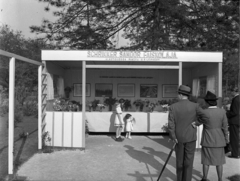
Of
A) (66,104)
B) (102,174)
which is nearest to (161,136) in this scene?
(66,104)

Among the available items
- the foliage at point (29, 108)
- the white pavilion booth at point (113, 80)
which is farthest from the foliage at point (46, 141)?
the foliage at point (29, 108)

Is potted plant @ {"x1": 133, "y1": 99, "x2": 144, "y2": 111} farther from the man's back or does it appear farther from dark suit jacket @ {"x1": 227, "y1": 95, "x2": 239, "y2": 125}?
the man's back

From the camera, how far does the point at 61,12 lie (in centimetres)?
1488

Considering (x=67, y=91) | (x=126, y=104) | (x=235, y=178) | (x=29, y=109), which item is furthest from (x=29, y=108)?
(x=235, y=178)

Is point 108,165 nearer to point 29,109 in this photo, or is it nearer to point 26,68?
point 26,68

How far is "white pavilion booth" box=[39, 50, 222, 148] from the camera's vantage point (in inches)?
293

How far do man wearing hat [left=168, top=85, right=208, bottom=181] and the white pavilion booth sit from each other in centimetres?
333

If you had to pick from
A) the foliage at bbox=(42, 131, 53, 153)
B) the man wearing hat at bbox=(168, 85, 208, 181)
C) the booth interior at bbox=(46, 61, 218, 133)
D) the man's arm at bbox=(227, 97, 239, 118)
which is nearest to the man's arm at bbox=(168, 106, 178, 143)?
the man wearing hat at bbox=(168, 85, 208, 181)

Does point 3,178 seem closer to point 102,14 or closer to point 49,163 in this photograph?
point 49,163

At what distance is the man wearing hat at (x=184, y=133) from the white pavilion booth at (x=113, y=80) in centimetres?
333

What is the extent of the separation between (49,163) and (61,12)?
35.0 ft

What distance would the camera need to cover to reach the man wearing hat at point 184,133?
4452 mm

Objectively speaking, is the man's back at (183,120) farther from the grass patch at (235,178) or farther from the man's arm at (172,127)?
the grass patch at (235,178)

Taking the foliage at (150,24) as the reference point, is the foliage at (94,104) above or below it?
below
